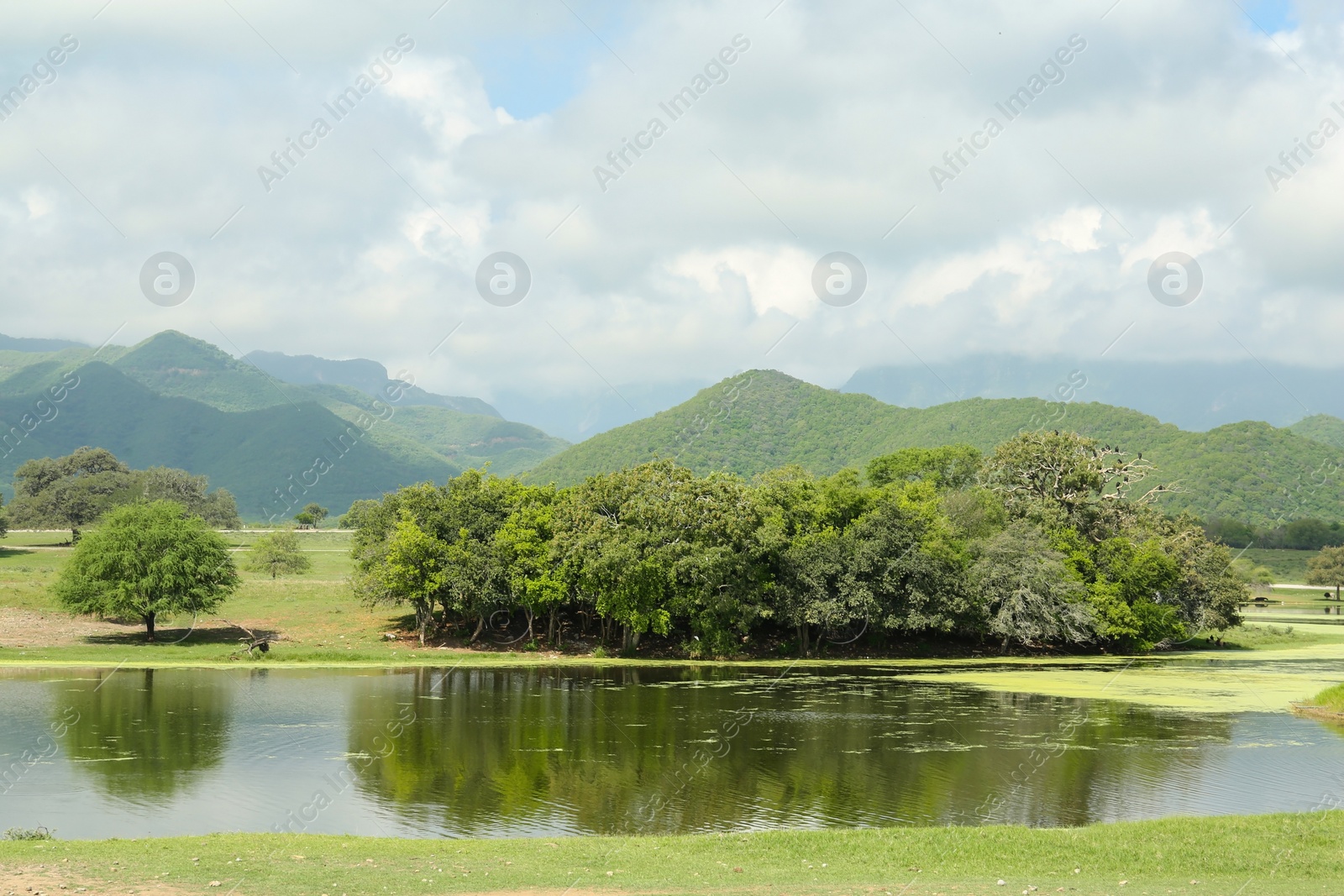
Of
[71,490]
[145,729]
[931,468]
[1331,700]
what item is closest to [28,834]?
[145,729]

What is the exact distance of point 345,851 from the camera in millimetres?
18141

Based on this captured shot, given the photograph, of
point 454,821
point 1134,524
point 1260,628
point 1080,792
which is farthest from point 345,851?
point 1260,628

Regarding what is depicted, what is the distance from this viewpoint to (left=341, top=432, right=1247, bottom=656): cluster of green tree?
56.2 m

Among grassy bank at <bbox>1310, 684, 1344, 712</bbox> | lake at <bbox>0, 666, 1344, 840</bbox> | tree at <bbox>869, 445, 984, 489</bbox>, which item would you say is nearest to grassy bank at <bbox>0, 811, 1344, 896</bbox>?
lake at <bbox>0, 666, 1344, 840</bbox>

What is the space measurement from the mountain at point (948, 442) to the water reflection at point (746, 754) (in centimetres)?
9893

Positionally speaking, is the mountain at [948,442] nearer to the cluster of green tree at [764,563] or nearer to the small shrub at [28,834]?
the cluster of green tree at [764,563]

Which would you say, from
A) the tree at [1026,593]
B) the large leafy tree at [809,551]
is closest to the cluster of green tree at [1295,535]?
the tree at [1026,593]

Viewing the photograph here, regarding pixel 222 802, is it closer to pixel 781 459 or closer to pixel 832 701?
pixel 832 701

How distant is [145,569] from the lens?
5369 cm

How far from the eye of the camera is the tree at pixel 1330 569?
113312 millimetres

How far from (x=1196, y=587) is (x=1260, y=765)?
45.1m

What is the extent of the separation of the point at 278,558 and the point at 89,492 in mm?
44937

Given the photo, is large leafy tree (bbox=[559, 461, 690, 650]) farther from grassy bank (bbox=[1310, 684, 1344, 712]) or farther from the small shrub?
the small shrub

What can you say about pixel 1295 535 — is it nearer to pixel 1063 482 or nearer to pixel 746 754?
pixel 1063 482
